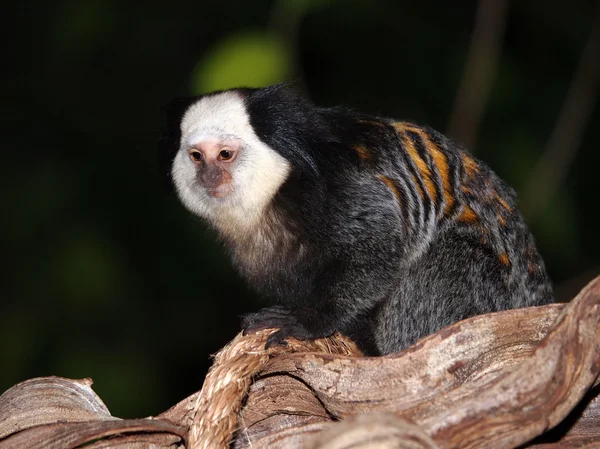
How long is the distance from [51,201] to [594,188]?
3.35 meters

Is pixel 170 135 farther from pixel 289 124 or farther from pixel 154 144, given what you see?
pixel 154 144

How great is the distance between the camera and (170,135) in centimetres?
282

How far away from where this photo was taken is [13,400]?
6.06ft

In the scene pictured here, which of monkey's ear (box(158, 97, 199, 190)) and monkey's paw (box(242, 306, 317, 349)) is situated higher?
monkey's ear (box(158, 97, 199, 190))

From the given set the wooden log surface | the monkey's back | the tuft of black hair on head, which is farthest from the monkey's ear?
the wooden log surface

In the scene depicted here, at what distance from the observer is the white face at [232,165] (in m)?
2.58

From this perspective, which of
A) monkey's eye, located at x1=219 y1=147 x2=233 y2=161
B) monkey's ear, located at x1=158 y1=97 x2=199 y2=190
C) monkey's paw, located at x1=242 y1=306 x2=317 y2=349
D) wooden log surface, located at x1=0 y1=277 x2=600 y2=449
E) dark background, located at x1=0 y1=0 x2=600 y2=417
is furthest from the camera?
dark background, located at x1=0 y1=0 x2=600 y2=417

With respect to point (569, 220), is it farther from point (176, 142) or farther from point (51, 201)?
point (51, 201)

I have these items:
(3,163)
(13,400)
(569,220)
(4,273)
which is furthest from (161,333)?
(13,400)

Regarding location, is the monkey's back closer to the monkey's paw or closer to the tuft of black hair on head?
the tuft of black hair on head

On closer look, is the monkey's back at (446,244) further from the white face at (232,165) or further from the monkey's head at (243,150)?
the white face at (232,165)

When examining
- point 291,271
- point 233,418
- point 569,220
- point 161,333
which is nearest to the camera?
point 233,418

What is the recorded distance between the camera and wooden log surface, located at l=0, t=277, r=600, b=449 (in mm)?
1366

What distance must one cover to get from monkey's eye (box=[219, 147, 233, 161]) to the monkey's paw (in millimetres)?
539
